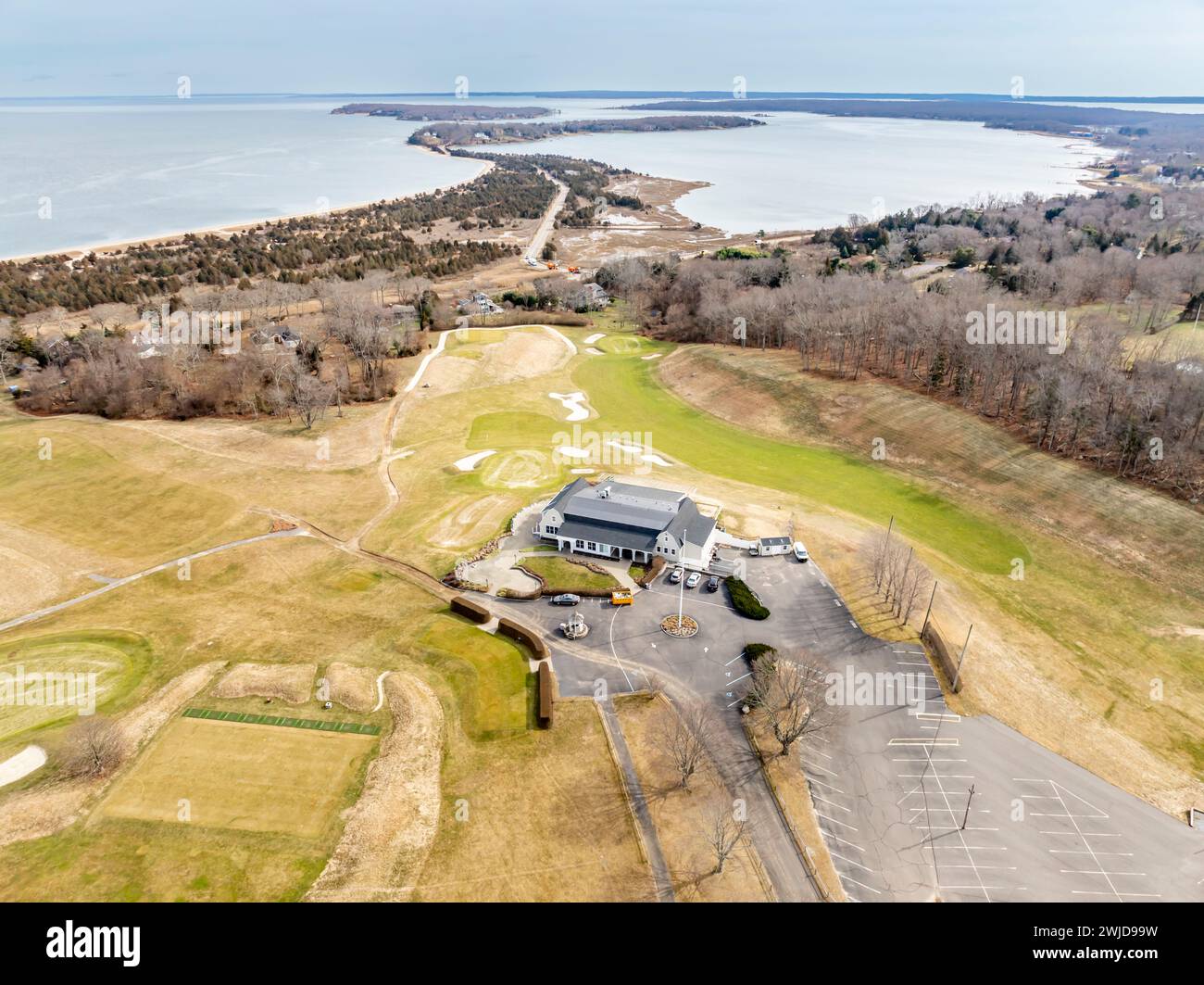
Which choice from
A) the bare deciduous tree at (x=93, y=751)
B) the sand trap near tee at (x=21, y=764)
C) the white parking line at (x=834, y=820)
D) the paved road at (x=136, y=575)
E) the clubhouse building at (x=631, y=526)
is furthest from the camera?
the clubhouse building at (x=631, y=526)

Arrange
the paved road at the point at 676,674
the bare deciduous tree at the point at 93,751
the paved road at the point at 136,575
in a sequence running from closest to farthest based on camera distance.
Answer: the paved road at the point at 676,674 < the bare deciduous tree at the point at 93,751 < the paved road at the point at 136,575

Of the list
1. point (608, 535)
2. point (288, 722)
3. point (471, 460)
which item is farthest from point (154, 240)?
point (288, 722)

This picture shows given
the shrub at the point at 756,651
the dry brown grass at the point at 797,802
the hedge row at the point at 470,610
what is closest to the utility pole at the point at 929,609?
the shrub at the point at 756,651

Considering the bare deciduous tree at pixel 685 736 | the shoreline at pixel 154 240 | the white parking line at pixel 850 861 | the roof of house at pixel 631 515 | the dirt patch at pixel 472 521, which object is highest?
the shoreline at pixel 154 240

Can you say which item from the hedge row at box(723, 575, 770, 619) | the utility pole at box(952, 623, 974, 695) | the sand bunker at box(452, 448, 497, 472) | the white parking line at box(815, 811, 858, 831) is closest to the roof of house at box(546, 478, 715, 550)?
the hedge row at box(723, 575, 770, 619)

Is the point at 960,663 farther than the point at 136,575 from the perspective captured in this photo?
No

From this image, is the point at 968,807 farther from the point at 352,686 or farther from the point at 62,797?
the point at 62,797

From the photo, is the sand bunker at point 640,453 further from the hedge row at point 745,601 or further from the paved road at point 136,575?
the paved road at point 136,575
